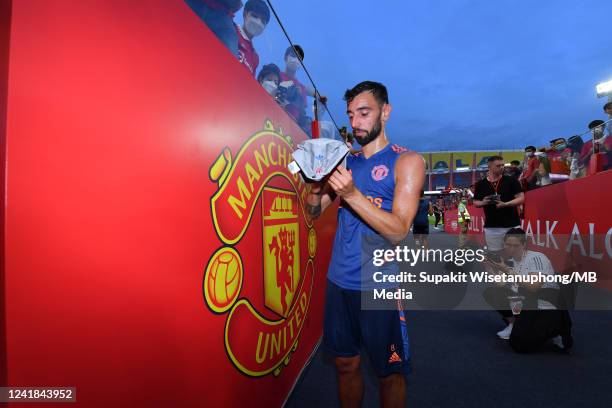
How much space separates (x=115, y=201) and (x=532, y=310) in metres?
3.30

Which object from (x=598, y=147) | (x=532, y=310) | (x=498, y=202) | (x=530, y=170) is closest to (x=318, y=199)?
(x=532, y=310)

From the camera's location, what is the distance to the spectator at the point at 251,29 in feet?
6.30

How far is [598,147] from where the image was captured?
5.51 meters

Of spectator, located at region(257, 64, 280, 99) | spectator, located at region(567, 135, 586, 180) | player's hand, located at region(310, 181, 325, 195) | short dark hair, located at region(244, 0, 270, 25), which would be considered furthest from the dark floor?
spectator, located at region(567, 135, 586, 180)

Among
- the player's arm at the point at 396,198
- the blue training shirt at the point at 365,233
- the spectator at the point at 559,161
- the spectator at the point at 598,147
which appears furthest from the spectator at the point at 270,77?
the spectator at the point at 559,161

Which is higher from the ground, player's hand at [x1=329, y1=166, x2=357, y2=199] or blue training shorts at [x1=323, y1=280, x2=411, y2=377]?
player's hand at [x1=329, y1=166, x2=357, y2=199]

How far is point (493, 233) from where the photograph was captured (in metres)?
4.00

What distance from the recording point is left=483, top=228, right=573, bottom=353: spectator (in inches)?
108

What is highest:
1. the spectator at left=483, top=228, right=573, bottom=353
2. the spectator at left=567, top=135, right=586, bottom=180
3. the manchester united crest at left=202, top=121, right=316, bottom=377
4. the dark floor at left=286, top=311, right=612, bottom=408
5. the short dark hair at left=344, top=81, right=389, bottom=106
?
the spectator at left=567, top=135, right=586, bottom=180

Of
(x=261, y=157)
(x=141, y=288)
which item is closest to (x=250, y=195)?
(x=261, y=157)

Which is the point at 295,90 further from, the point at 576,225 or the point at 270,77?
the point at 576,225

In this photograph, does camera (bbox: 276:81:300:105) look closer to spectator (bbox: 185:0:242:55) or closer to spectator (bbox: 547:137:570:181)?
spectator (bbox: 185:0:242:55)

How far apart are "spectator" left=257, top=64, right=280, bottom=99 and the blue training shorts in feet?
4.67

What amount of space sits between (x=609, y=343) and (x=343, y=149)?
3.37m
